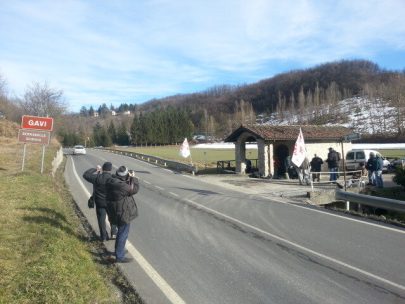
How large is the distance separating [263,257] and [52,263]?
11.9ft

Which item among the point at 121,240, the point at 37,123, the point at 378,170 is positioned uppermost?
the point at 37,123

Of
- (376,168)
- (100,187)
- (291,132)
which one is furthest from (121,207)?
(291,132)

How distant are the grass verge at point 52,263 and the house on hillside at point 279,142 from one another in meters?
17.8

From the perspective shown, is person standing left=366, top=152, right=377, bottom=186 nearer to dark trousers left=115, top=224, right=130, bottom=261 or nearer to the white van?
the white van

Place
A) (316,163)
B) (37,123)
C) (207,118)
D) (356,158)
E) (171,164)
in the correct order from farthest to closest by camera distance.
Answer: (207,118)
(171,164)
(356,158)
(316,163)
(37,123)

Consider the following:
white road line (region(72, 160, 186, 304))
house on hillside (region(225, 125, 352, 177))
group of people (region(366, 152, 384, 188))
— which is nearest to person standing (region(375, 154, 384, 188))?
group of people (region(366, 152, 384, 188))

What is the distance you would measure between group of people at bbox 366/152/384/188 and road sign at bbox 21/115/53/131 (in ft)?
53.1

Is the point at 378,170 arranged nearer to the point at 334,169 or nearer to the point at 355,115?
the point at 334,169

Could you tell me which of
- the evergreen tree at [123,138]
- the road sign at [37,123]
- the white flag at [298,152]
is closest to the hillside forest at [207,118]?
the evergreen tree at [123,138]

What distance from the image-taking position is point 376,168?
20375mm

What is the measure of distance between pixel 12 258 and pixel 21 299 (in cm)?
193

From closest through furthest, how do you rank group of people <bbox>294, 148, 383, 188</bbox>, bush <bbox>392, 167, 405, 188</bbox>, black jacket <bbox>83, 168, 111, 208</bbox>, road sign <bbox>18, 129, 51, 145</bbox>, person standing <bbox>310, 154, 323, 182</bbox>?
black jacket <bbox>83, 168, 111, 208</bbox>, bush <bbox>392, 167, 405, 188</bbox>, group of people <bbox>294, 148, 383, 188</bbox>, road sign <bbox>18, 129, 51, 145</bbox>, person standing <bbox>310, 154, 323, 182</bbox>

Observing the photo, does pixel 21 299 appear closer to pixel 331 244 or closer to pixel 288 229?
pixel 331 244

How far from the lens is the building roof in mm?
27484
